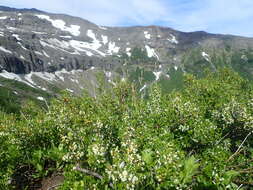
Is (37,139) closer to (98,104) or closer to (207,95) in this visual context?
(98,104)

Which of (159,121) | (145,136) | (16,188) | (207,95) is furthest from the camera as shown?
(207,95)

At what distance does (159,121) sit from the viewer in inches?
588

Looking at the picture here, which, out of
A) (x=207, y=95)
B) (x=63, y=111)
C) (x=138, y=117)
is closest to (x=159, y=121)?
(x=138, y=117)

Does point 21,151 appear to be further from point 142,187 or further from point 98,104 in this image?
point 142,187

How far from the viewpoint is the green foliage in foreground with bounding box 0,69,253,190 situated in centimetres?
812

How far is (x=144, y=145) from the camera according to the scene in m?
11.5

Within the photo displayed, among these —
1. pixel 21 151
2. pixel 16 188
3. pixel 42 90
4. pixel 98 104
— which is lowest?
pixel 42 90

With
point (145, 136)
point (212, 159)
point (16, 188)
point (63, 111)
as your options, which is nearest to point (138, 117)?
point (145, 136)

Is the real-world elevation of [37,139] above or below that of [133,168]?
below

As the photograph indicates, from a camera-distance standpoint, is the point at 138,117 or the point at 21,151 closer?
the point at 138,117

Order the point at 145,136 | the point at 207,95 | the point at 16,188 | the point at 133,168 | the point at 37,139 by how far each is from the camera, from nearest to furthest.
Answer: the point at 133,168
the point at 145,136
the point at 16,188
the point at 37,139
the point at 207,95

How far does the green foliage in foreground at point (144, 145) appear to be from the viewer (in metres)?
8.12

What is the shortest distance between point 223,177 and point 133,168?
291 cm

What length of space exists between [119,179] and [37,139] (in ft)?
40.2
